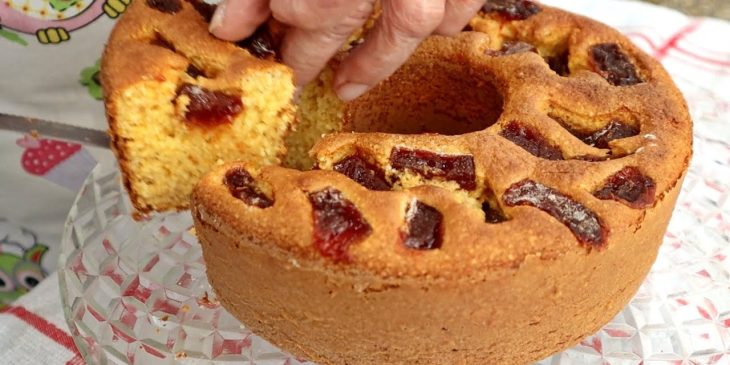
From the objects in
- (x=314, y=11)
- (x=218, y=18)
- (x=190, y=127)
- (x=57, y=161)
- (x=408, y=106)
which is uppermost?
(x=314, y=11)

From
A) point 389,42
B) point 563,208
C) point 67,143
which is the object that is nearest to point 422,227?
point 563,208

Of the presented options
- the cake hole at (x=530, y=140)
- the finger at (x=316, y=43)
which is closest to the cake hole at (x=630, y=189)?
the cake hole at (x=530, y=140)

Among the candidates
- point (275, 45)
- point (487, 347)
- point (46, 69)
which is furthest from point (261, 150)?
point (46, 69)

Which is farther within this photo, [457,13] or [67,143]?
[67,143]

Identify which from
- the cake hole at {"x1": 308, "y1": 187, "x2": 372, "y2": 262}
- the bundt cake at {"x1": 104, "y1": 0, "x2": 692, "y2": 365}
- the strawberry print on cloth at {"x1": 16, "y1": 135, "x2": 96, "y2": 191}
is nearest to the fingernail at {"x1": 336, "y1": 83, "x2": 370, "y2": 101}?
the bundt cake at {"x1": 104, "y1": 0, "x2": 692, "y2": 365}

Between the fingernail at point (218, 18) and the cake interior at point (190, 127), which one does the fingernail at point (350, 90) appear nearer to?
the cake interior at point (190, 127)

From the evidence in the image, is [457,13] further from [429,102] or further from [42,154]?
[42,154]
